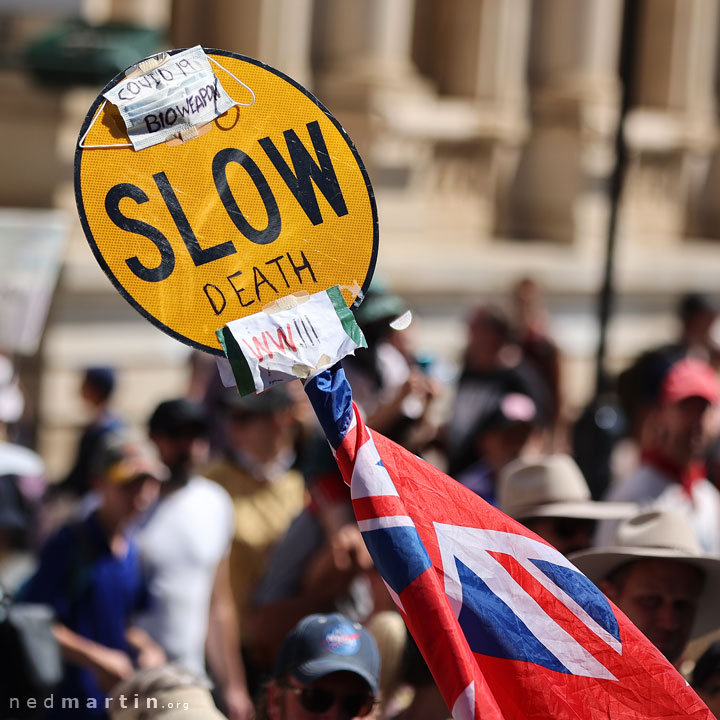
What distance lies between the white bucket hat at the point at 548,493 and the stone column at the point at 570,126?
450 inches

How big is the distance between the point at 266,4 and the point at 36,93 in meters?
2.79

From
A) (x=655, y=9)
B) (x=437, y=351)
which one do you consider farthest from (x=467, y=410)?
(x=655, y=9)

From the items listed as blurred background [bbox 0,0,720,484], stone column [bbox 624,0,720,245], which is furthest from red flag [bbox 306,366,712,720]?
stone column [bbox 624,0,720,245]

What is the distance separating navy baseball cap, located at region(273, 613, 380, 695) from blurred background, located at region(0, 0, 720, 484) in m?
3.79

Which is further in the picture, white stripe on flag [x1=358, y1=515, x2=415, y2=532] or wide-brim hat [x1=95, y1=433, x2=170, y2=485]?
wide-brim hat [x1=95, y1=433, x2=170, y2=485]

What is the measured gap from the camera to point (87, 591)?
4.13 meters

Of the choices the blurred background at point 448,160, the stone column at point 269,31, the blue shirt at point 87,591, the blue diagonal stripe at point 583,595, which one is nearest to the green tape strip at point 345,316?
the blue diagonal stripe at point 583,595

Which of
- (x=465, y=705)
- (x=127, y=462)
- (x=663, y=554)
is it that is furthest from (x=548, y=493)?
(x=465, y=705)

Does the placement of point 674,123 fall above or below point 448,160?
below

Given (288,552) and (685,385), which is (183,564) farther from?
(685,385)

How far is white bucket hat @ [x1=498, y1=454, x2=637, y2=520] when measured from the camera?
154 inches
